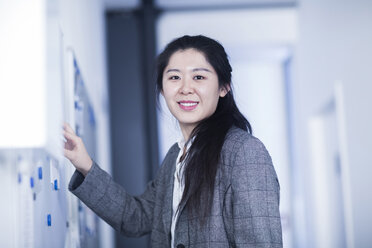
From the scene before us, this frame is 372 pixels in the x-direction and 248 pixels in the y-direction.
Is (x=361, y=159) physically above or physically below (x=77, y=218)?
above

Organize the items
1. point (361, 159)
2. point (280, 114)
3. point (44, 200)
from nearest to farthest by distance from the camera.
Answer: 1. point (44, 200)
2. point (361, 159)
3. point (280, 114)

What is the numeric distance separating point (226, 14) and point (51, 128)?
3.40 metres

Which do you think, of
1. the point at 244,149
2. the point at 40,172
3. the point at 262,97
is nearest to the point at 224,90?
the point at 244,149

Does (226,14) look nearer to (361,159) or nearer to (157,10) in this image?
Result: (157,10)

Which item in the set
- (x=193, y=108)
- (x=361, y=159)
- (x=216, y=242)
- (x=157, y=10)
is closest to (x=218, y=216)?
(x=216, y=242)

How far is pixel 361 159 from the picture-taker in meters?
3.03

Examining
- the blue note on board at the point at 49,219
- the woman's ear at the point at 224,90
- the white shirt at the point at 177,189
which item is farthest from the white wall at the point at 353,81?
the blue note on board at the point at 49,219

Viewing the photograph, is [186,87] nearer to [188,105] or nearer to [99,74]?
[188,105]

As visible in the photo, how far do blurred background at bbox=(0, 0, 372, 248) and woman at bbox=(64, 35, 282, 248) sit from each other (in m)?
0.16

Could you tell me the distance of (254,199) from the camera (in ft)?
4.04

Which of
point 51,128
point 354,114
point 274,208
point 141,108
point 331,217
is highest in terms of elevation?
point 141,108

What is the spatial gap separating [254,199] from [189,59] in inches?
→ 20.1

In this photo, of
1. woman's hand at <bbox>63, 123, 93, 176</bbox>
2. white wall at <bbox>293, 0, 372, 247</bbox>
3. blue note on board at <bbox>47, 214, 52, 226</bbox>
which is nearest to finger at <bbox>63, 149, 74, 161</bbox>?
woman's hand at <bbox>63, 123, 93, 176</bbox>

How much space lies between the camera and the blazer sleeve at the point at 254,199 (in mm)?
1212
